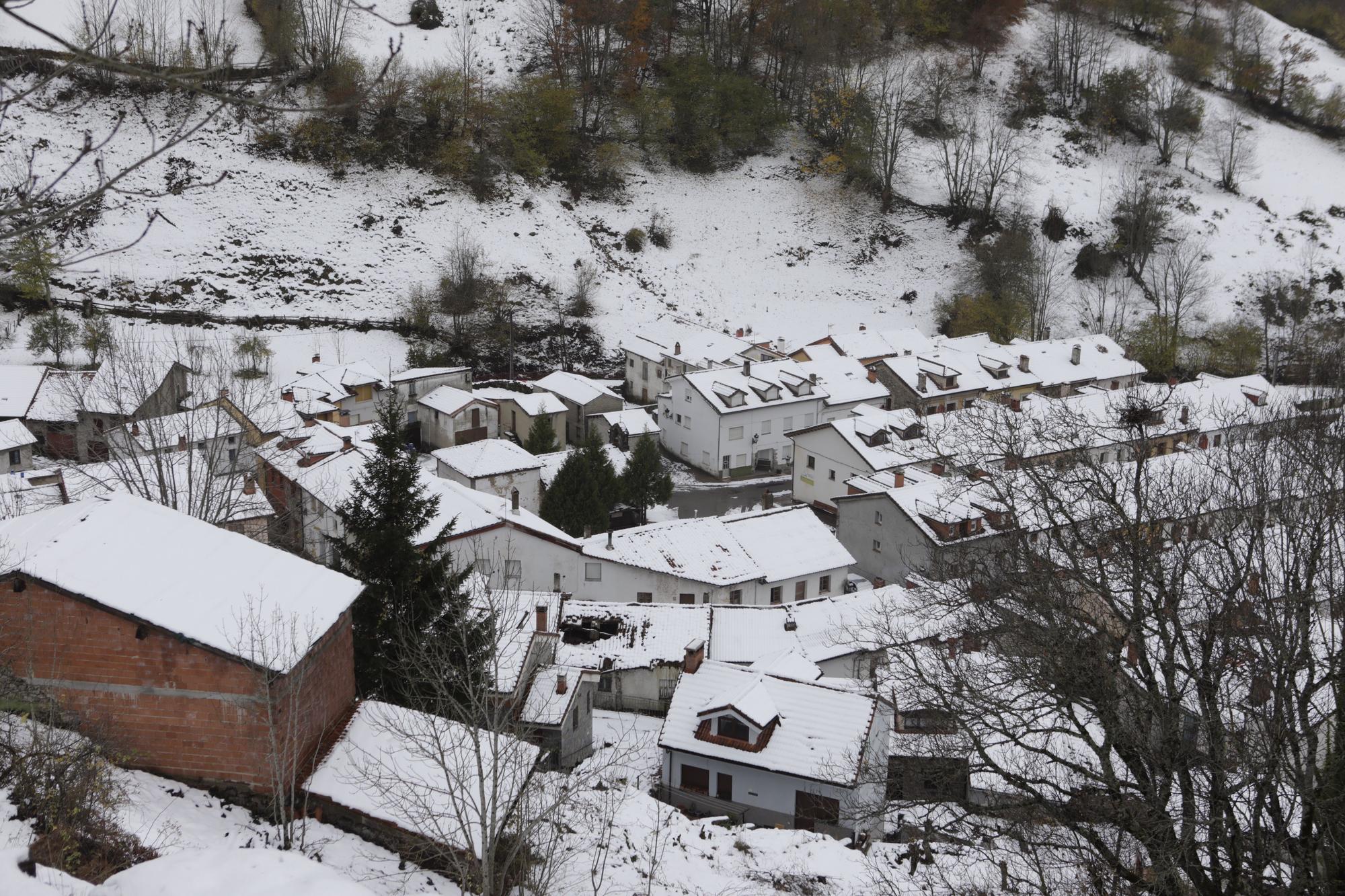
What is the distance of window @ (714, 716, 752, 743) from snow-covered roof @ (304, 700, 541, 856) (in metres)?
7.85

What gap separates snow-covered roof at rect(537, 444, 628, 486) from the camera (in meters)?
36.7

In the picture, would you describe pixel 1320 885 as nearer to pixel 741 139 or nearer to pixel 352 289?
pixel 352 289

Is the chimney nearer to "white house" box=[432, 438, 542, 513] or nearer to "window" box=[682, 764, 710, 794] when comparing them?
"window" box=[682, 764, 710, 794]

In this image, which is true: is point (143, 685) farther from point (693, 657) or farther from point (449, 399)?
point (449, 399)

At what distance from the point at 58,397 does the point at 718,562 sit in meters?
24.6

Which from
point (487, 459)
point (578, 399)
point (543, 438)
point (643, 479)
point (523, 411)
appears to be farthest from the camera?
point (578, 399)

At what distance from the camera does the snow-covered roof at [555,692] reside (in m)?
20.8

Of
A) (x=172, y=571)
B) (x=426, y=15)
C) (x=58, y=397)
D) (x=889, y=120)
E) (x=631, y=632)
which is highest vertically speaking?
(x=426, y=15)

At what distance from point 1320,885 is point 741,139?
63.4 m

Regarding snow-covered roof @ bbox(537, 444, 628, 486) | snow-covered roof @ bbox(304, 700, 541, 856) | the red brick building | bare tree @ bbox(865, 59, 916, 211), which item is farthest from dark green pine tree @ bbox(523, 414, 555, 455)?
bare tree @ bbox(865, 59, 916, 211)

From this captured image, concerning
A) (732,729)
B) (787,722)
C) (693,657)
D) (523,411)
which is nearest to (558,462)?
(523,411)

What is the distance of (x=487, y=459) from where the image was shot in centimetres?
3547

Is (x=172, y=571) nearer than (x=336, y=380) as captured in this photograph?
Yes

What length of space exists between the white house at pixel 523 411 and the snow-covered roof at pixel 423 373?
1.52 metres
